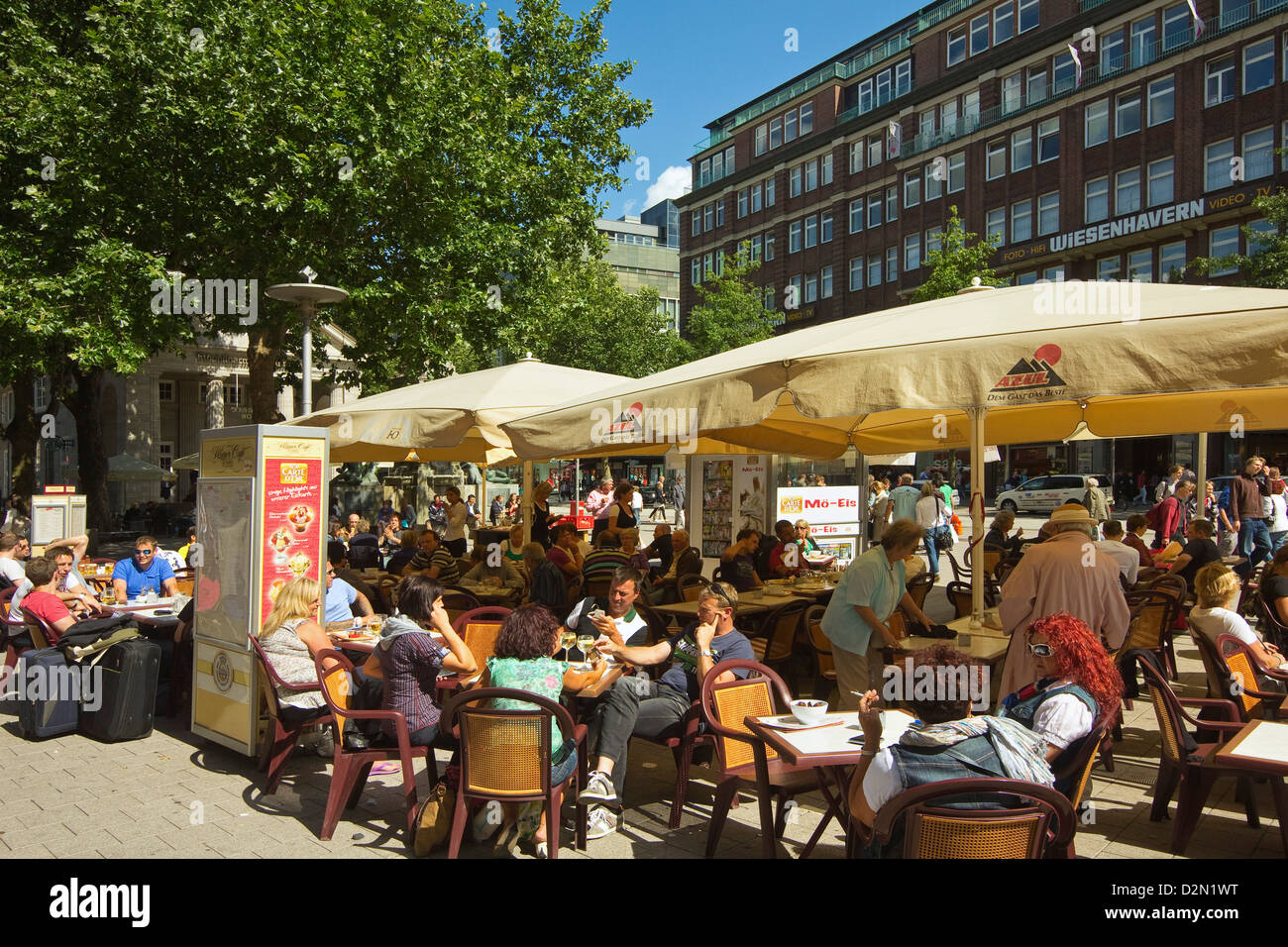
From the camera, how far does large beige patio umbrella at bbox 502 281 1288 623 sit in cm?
398

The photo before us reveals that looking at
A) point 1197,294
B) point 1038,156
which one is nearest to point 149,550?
point 1197,294

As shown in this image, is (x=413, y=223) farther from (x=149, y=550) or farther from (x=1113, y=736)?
(x=1113, y=736)

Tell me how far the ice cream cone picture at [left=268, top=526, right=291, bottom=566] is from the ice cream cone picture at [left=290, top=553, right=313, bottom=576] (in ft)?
0.24

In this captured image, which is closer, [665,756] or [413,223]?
[665,756]

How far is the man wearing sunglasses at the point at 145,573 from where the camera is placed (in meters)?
9.03

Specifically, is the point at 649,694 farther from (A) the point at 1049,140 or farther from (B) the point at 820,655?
(A) the point at 1049,140

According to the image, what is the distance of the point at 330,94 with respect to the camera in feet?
48.3

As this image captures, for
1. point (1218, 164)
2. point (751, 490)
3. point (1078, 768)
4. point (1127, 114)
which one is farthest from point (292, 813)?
point (1127, 114)

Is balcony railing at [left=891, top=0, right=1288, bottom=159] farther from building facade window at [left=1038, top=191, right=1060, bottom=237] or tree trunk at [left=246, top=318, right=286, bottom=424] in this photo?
tree trunk at [left=246, top=318, right=286, bottom=424]

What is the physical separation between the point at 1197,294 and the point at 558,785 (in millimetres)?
4190

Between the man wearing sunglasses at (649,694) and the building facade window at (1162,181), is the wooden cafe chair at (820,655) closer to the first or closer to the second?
the man wearing sunglasses at (649,694)

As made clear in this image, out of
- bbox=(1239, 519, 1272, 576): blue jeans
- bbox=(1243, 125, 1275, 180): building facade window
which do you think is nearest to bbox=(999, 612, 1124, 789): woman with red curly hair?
bbox=(1239, 519, 1272, 576): blue jeans

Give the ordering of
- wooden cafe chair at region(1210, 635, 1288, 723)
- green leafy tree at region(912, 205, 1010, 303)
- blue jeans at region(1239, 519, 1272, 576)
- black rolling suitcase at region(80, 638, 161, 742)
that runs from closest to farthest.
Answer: wooden cafe chair at region(1210, 635, 1288, 723) → black rolling suitcase at region(80, 638, 161, 742) → blue jeans at region(1239, 519, 1272, 576) → green leafy tree at region(912, 205, 1010, 303)

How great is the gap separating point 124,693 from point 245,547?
1.66m
